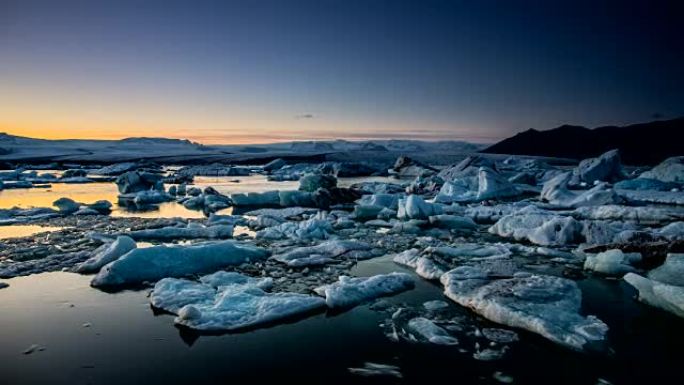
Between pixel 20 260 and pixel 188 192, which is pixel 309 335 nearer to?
pixel 20 260

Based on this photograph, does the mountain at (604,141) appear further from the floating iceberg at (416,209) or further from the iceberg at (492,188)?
the floating iceberg at (416,209)

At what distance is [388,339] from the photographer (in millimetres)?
3346

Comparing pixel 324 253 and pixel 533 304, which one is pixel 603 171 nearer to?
pixel 324 253

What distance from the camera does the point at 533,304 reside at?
12.3ft

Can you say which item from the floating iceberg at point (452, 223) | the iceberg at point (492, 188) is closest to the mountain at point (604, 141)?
the iceberg at point (492, 188)

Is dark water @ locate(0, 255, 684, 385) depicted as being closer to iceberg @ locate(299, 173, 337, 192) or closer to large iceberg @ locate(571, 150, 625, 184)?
iceberg @ locate(299, 173, 337, 192)

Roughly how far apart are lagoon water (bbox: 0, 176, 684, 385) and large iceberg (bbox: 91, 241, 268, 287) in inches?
24.6

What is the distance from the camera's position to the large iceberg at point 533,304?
129 inches

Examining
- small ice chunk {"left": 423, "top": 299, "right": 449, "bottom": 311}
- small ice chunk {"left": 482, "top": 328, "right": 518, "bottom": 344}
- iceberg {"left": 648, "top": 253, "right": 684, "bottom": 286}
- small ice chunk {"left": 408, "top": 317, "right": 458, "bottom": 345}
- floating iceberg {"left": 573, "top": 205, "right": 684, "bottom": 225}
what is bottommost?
floating iceberg {"left": 573, "top": 205, "right": 684, "bottom": 225}

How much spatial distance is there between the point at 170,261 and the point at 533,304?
151 inches

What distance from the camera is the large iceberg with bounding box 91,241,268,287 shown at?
479cm

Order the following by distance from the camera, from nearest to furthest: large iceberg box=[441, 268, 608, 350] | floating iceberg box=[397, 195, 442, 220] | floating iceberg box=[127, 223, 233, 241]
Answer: large iceberg box=[441, 268, 608, 350]
floating iceberg box=[127, 223, 233, 241]
floating iceberg box=[397, 195, 442, 220]

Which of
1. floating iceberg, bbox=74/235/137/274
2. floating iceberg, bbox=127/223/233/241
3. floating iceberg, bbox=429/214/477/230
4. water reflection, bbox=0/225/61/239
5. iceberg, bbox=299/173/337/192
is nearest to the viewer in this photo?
floating iceberg, bbox=74/235/137/274

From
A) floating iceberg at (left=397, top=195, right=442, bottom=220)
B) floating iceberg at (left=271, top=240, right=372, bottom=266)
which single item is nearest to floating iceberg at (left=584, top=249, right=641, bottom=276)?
floating iceberg at (left=271, top=240, right=372, bottom=266)
